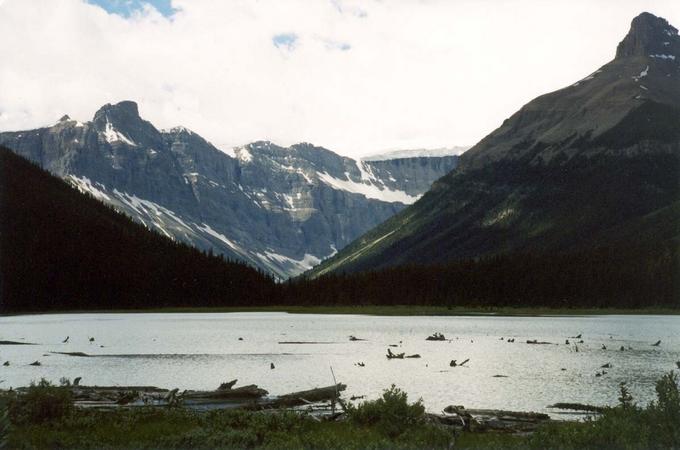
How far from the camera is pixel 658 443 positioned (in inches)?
1212

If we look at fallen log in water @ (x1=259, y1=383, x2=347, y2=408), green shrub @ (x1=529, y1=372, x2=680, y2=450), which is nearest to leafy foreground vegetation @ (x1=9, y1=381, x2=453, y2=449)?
green shrub @ (x1=529, y1=372, x2=680, y2=450)

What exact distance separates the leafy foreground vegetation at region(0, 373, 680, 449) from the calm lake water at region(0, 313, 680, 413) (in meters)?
12.0

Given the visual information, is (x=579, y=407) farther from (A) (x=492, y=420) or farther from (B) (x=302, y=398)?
(B) (x=302, y=398)

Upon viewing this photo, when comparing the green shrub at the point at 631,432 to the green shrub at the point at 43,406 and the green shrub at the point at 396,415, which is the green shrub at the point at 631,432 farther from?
the green shrub at the point at 43,406

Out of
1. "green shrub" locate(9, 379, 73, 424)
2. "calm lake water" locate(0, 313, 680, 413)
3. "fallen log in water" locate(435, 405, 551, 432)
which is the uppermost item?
"green shrub" locate(9, 379, 73, 424)

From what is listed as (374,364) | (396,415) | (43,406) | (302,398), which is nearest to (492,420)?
(396,415)

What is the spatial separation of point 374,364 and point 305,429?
3999 cm

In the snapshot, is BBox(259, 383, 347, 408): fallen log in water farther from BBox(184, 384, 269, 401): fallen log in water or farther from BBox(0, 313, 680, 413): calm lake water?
BBox(0, 313, 680, 413): calm lake water

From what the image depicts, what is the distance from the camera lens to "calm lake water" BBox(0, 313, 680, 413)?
57781mm

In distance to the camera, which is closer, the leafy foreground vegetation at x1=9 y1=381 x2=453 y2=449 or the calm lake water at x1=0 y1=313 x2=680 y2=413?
the leafy foreground vegetation at x1=9 y1=381 x2=453 y2=449

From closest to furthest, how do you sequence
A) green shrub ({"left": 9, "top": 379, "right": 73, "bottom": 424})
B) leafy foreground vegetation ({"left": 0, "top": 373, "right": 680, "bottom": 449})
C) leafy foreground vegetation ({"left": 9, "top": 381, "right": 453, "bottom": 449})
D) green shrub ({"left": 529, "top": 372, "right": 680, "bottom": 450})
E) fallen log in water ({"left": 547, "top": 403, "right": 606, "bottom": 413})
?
green shrub ({"left": 529, "top": 372, "right": 680, "bottom": 450}) → leafy foreground vegetation ({"left": 0, "top": 373, "right": 680, "bottom": 449}) → leafy foreground vegetation ({"left": 9, "top": 381, "right": 453, "bottom": 449}) → green shrub ({"left": 9, "top": 379, "right": 73, "bottom": 424}) → fallen log in water ({"left": 547, "top": 403, "right": 606, "bottom": 413})

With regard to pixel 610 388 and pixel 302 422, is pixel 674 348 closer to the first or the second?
pixel 610 388

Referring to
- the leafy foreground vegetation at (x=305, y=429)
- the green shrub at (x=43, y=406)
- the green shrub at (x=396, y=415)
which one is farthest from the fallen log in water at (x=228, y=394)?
the green shrub at (x=396, y=415)

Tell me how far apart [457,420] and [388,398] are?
4072mm
